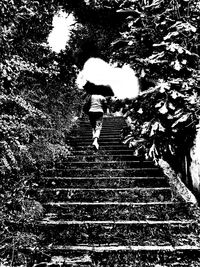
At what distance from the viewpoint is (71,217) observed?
3.57 meters

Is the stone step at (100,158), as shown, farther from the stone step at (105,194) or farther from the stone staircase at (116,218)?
the stone step at (105,194)

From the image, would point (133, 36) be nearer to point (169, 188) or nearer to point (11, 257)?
point (169, 188)

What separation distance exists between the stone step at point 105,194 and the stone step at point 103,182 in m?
0.19

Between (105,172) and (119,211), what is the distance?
1.58m

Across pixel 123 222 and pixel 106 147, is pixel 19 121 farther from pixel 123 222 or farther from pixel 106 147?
pixel 106 147

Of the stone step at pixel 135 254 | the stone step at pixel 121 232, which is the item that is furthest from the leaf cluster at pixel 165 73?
the stone step at pixel 135 254

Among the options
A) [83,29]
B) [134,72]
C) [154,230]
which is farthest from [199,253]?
[83,29]

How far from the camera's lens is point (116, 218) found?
11.6 feet

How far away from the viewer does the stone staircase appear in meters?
2.78

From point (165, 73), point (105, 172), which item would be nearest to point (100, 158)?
point (105, 172)

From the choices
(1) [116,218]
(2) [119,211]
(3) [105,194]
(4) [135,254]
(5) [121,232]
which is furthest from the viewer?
(3) [105,194]

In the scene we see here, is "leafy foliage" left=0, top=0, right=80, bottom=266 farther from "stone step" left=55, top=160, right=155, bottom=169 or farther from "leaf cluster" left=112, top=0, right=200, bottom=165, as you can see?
"leaf cluster" left=112, top=0, right=200, bottom=165

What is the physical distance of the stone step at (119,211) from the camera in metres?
3.57

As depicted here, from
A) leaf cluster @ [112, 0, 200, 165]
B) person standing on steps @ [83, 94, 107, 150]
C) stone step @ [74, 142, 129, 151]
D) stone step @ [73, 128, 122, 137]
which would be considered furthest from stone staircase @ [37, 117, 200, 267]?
stone step @ [73, 128, 122, 137]
